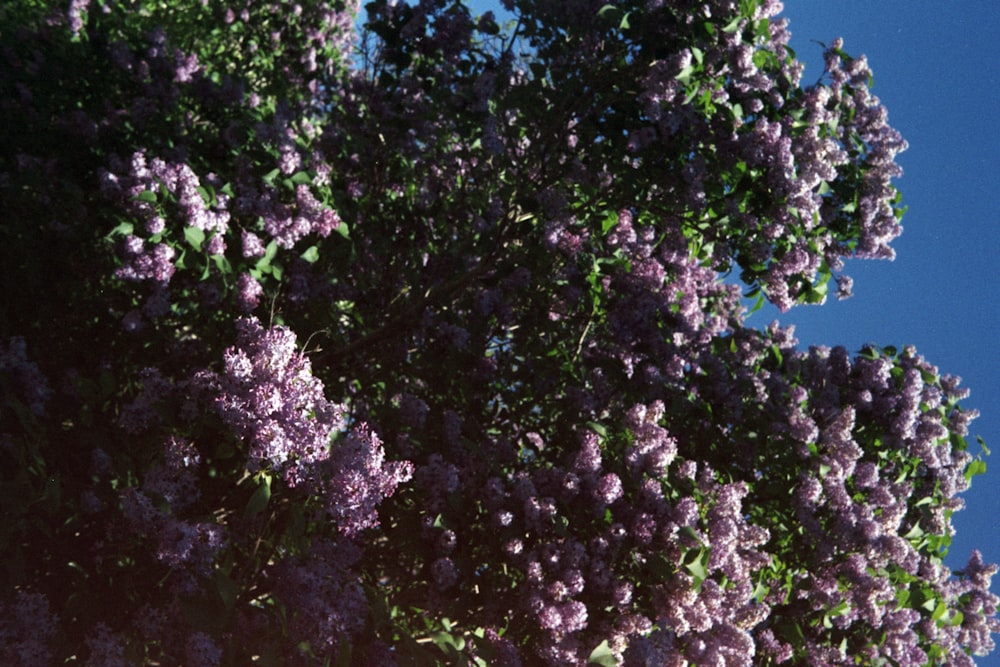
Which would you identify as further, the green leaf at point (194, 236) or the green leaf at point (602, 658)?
the green leaf at point (194, 236)

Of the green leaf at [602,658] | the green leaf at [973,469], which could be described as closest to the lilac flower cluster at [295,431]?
the green leaf at [602,658]

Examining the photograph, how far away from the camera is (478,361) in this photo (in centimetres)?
646

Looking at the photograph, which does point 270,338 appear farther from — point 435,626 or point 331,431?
point 435,626

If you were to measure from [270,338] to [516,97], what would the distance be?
2690mm

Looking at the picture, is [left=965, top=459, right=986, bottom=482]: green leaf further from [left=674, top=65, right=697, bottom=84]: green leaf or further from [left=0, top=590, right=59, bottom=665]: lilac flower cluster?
[left=0, top=590, right=59, bottom=665]: lilac flower cluster

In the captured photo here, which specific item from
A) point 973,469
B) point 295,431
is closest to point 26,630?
point 295,431

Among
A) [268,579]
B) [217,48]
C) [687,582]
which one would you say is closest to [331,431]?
[268,579]

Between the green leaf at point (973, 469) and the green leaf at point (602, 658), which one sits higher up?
the green leaf at point (973, 469)

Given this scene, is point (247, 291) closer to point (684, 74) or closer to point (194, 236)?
point (194, 236)

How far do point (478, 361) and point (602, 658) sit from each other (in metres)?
2.42

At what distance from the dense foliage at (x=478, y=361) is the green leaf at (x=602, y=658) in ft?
0.04

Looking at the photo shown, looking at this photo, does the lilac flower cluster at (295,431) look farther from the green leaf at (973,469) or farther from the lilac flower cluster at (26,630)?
the green leaf at (973,469)

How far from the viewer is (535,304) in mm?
6887

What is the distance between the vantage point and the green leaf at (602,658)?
465cm
